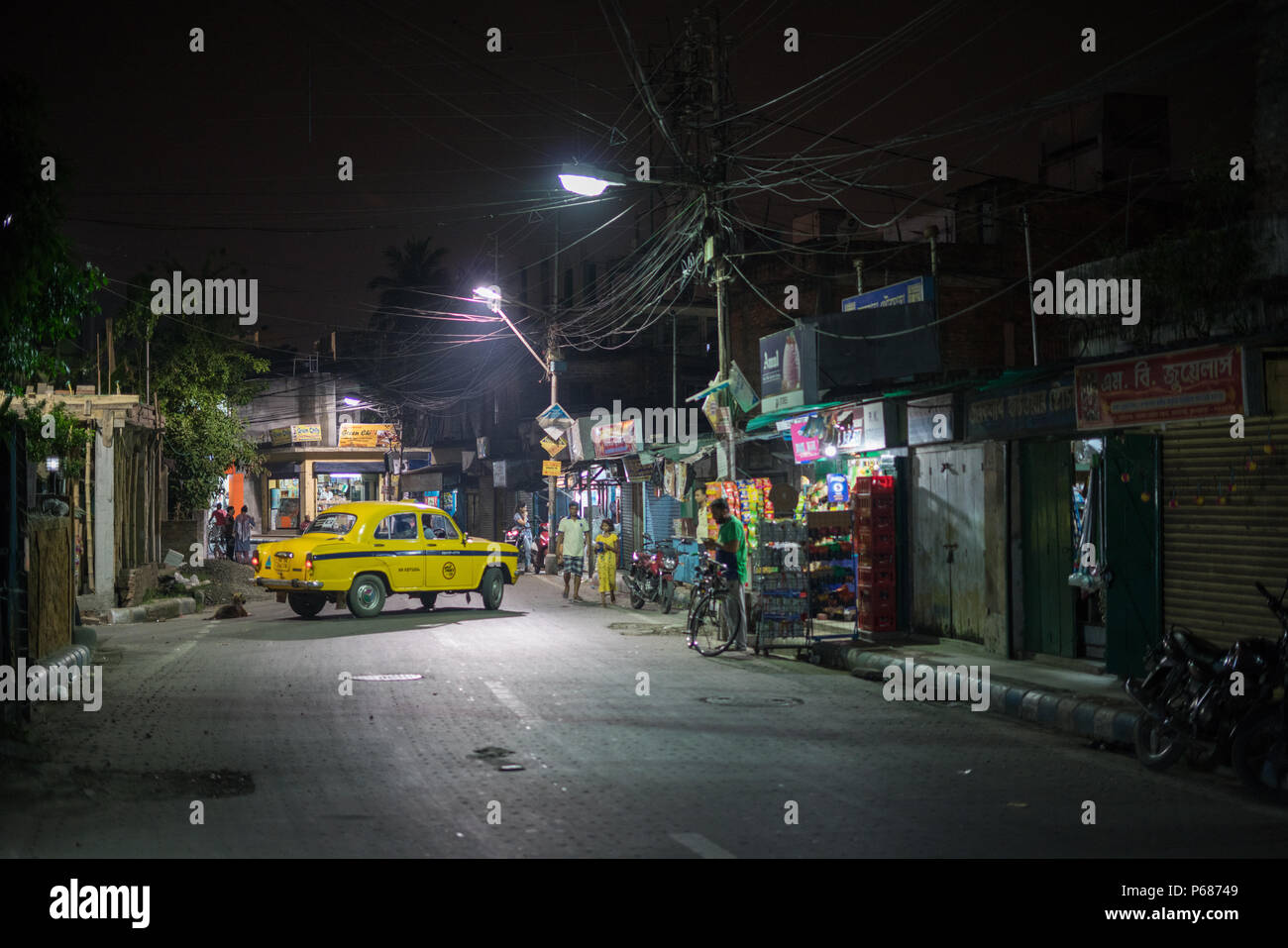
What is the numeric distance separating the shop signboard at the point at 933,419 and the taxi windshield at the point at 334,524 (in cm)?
976

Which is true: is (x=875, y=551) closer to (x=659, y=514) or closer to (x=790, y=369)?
(x=790, y=369)

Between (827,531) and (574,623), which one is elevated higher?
(827,531)

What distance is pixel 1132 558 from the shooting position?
12086 millimetres

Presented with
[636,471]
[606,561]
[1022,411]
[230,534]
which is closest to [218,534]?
[230,534]

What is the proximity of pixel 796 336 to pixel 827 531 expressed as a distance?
4261mm

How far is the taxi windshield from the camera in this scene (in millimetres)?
19484

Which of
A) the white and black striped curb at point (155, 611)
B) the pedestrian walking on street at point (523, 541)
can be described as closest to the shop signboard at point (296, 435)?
the pedestrian walking on street at point (523, 541)

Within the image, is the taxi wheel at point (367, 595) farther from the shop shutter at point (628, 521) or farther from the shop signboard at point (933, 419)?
the shop shutter at point (628, 521)

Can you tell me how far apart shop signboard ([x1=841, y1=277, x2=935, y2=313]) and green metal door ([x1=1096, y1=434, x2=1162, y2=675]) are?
26.8 ft

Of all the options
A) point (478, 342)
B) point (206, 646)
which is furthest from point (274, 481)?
point (206, 646)

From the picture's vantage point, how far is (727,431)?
1788 cm

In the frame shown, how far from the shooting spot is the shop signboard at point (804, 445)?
19141 millimetres

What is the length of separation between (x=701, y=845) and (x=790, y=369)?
14583 mm

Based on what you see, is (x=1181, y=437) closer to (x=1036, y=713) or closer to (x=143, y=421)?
(x=1036, y=713)
